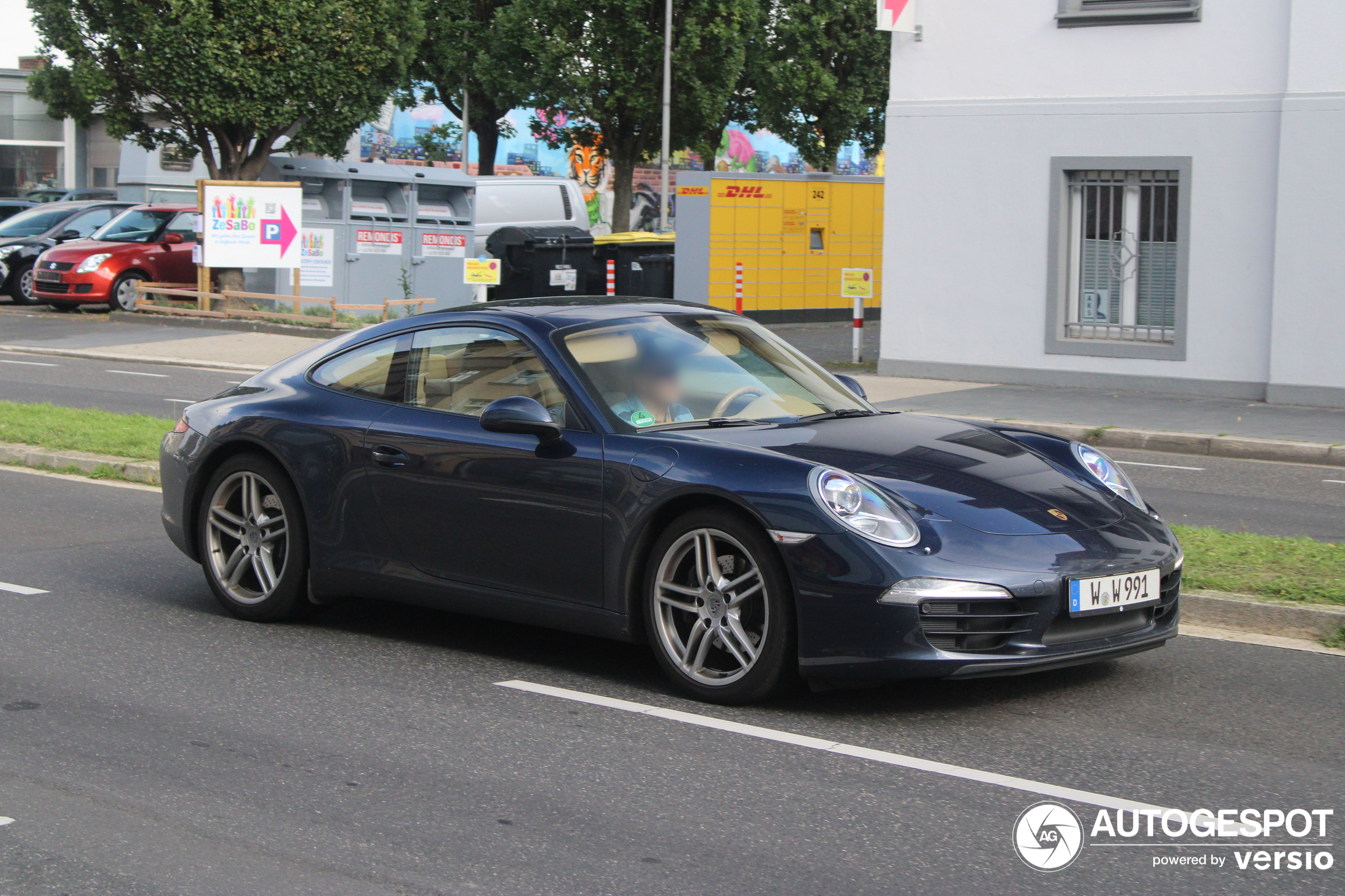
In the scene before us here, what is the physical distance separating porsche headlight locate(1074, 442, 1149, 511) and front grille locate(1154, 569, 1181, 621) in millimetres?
365

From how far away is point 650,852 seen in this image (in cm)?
403

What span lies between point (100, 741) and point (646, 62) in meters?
34.7

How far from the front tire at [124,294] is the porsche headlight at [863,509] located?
2347 cm

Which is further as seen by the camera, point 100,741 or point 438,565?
point 438,565

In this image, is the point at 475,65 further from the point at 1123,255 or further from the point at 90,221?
the point at 1123,255

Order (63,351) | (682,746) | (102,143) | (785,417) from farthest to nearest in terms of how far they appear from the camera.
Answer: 1. (102,143)
2. (63,351)
3. (785,417)
4. (682,746)

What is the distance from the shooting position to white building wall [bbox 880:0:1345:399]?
16828mm

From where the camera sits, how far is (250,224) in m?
24.8

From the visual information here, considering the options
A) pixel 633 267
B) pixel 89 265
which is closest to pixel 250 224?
pixel 89 265

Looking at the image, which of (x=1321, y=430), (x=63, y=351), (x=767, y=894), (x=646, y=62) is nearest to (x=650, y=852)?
(x=767, y=894)

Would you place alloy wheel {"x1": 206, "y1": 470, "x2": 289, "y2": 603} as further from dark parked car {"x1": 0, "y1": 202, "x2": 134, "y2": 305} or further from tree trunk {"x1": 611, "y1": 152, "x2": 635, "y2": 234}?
tree trunk {"x1": 611, "y1": 152, "x2": 635, "y2": 234}

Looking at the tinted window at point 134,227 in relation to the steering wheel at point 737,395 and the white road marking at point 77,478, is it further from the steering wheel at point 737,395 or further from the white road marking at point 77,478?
the steering wheel at point 737,395

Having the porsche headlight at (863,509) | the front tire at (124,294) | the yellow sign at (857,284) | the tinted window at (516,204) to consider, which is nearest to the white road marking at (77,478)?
the porsche headlight at (863,509)

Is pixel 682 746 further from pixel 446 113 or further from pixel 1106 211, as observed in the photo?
pixel 446 113
